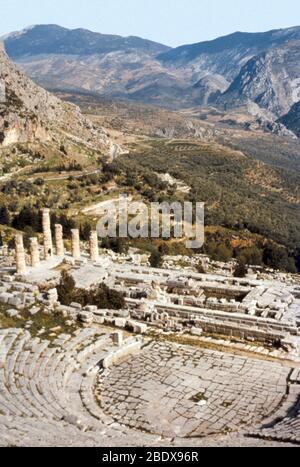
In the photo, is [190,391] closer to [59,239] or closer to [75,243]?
[75,243]

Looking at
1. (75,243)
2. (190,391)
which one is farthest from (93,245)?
(190,391)

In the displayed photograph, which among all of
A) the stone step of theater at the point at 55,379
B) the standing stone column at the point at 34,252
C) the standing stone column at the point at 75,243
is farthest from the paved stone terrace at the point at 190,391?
the standing stone column at the point at 75,243

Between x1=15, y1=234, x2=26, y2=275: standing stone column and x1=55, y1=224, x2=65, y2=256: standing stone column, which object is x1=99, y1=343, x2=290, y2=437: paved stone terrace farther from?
x1=55, y1=224, x2=65, y2=256: standing stone column

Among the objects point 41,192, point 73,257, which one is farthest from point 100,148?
point 73,257

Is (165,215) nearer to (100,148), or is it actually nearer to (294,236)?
(294,236)

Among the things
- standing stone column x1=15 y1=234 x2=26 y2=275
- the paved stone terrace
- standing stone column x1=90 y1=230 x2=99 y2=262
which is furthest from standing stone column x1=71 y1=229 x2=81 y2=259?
the paved stone terrace

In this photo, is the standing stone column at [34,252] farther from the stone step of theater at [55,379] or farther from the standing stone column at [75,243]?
the stone step of theater at [55,379]
